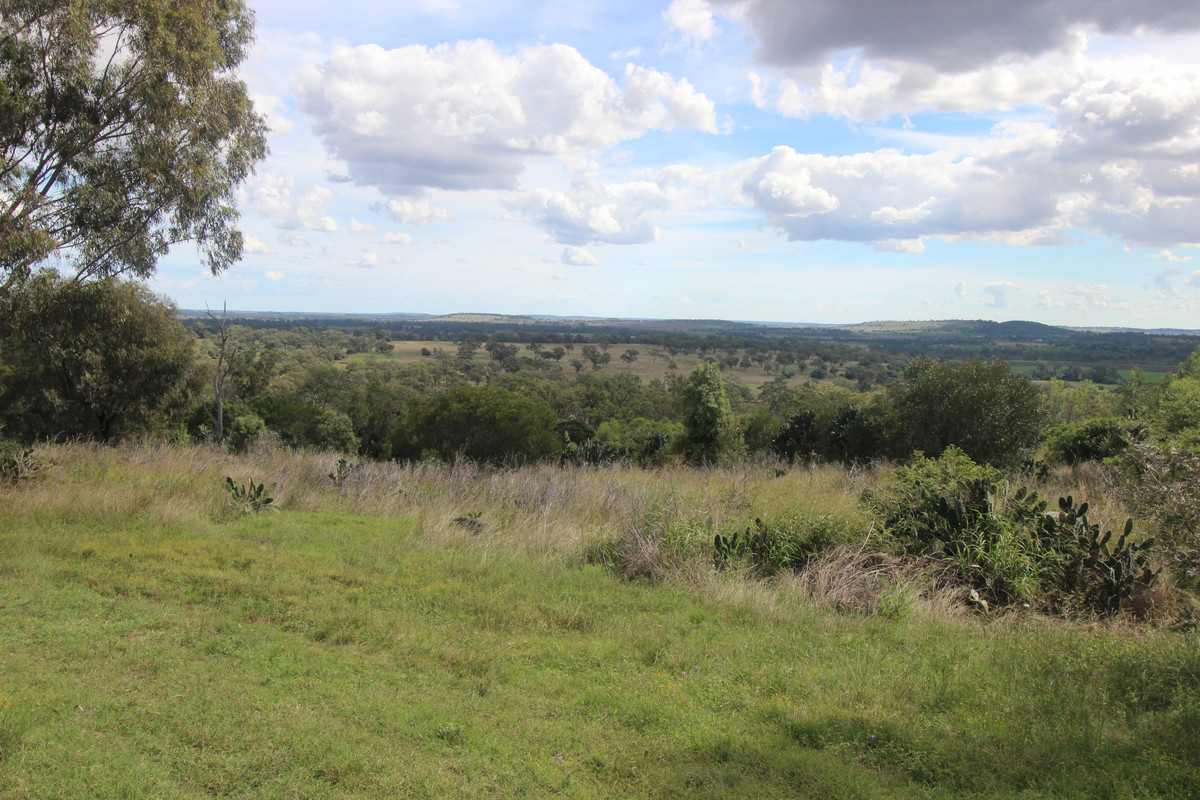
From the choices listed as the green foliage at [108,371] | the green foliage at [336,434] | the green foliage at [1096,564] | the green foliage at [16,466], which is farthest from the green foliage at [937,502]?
the green foliage at [336,434]

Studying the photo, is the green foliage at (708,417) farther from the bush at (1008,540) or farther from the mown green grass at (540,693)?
the mown green grass at (540,693)

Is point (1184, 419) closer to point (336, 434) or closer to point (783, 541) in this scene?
point (783, 541)

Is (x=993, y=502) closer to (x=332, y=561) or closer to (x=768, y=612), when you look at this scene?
(x=768, y=612)

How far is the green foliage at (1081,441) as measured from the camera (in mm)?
16141

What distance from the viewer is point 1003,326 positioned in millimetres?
161500

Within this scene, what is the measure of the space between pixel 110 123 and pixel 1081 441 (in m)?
22.2

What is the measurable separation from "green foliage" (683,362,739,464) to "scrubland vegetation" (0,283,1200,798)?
1030 cm

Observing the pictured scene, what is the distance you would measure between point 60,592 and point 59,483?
5.34 meters

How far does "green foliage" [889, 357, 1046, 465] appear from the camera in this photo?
51.1 ft

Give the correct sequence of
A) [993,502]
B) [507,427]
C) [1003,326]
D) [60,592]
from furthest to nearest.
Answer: [1003,326] → [507,427] → [993,502] → [60,592]

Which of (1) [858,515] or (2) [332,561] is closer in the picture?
(2) [332,561]

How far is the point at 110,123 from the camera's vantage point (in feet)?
35.8

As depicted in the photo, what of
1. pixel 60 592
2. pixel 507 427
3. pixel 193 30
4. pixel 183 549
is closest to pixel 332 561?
pixel 183 549

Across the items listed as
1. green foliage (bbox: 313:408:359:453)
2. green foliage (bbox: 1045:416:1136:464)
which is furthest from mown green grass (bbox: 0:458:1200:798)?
green foliage (bbox: 313:408:359:453)
